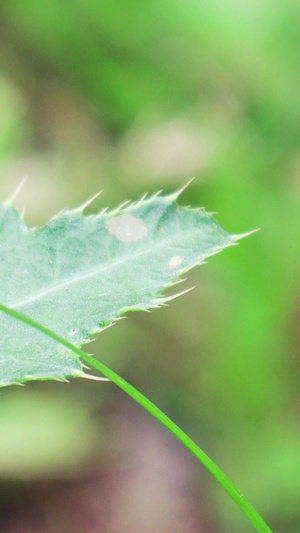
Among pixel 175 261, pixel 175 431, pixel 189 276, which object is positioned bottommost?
pixel 175 431

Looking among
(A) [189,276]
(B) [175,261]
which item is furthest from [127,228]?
(A) [189,276]

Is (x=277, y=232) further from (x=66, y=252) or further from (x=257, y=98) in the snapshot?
(x=66, y=252)

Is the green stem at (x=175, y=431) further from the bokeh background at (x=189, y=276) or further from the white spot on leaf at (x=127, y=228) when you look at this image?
the bokeh background at (x=189, y=276)

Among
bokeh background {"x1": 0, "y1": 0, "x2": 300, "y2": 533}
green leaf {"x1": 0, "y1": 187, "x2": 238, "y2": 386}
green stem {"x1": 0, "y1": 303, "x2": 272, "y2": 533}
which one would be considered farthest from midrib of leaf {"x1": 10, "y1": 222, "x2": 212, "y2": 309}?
bokeh background {"x1": 0, "y1": 0, "x2": 300, "y2": 533}

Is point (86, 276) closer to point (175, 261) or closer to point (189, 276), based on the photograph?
point (175, 261)

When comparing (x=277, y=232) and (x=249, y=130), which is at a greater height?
(x=249, y=130)

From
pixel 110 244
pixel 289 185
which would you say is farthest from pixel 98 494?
pixel 110 244
